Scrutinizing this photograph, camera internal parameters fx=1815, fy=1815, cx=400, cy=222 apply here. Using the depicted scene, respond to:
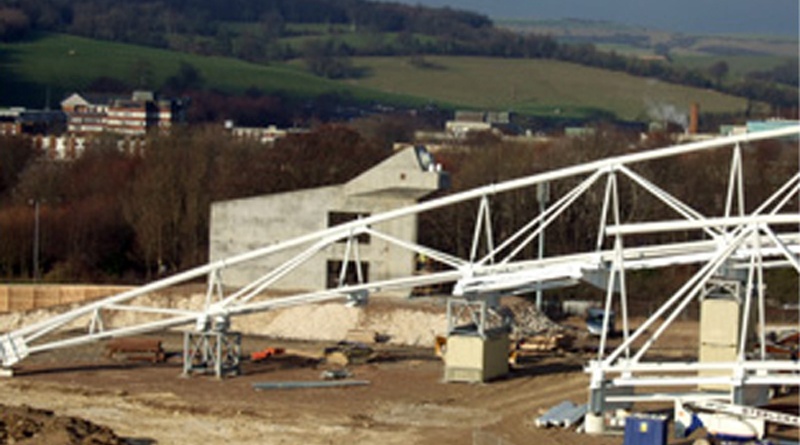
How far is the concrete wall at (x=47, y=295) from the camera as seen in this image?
63.2m

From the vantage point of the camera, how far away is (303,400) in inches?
1747

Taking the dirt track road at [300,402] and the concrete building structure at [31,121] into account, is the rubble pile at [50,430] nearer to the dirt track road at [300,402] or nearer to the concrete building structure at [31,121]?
the dirt track road at [300,402]

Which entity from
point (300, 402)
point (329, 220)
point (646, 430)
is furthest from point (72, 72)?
point (646, 430)

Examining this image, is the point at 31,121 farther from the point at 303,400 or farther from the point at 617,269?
the point at 617,269

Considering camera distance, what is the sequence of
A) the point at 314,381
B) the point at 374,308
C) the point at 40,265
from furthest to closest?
the point at 40,265, the point at 374,308, the point at 314,381

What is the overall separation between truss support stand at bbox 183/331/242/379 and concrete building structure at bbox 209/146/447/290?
12.9 m

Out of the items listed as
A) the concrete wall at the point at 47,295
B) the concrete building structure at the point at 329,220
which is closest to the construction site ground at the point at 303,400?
the concrete building structure at the point at 329,220

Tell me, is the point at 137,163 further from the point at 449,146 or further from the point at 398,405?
the point at 398,405

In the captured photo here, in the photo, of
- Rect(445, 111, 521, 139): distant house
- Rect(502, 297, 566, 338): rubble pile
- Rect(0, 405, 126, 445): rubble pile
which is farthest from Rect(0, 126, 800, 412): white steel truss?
Rect(445, 111, 521, 139): distant house

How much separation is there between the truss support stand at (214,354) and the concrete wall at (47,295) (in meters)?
14.8

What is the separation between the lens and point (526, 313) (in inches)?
2325

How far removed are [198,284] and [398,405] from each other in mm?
21902

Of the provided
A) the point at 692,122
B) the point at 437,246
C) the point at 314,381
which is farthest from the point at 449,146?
the point at 314,381

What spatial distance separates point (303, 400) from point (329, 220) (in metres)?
20.5
